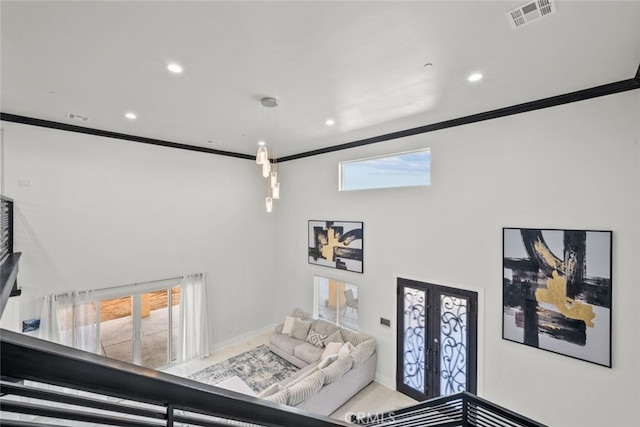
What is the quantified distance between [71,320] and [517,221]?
23.6ft

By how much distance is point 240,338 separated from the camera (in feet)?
24.7

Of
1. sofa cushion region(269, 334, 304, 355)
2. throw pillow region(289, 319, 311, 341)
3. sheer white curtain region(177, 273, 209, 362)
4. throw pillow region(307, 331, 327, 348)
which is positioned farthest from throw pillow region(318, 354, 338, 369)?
sheer white curtain region(177, 273, 209, 362)

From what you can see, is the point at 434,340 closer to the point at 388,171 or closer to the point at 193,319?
the point at 388,171

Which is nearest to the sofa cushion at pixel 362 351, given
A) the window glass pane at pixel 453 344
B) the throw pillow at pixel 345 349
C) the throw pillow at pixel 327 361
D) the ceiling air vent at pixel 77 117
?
the throw pillow at pixel 345 349

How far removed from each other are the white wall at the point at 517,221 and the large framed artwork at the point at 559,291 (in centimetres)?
10

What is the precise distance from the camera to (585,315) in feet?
11.9

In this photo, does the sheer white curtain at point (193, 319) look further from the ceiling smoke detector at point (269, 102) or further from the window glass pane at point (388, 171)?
the ceiling smoke detector at point (269, 102)

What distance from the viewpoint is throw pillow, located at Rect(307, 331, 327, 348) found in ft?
20.9

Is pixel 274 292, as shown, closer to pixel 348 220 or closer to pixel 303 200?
pixel 303 200

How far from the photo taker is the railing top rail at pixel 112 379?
568mm

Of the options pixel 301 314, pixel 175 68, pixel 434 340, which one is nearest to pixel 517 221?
pixel 434 340

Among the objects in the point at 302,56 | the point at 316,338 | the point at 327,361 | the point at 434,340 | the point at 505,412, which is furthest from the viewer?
the point at 316,338

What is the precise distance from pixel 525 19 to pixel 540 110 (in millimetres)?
2093

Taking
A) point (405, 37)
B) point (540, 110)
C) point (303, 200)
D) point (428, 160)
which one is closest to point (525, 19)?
point (405, 37)
